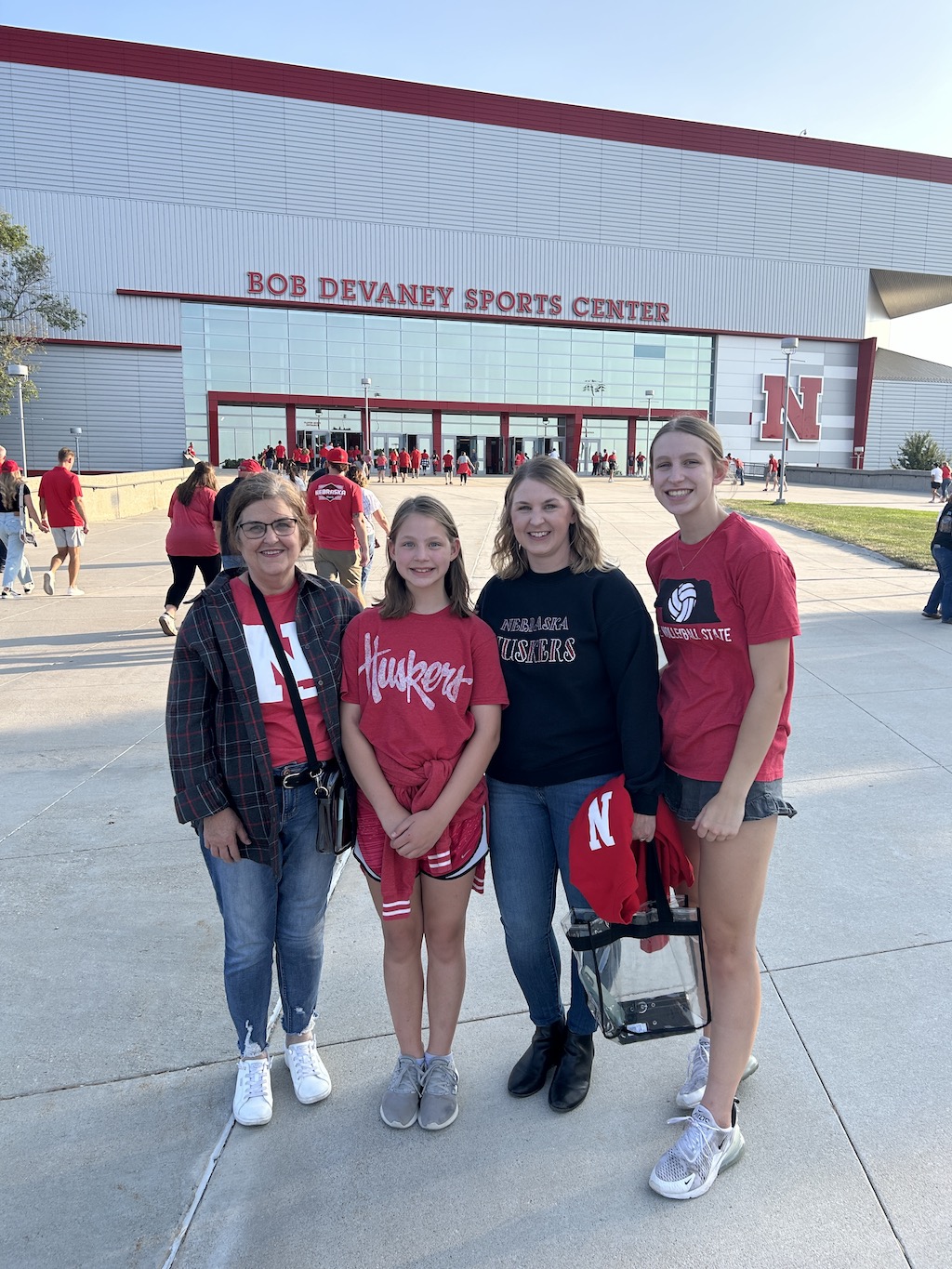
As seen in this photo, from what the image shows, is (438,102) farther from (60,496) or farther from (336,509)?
(336,509)

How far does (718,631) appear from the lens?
216 cm

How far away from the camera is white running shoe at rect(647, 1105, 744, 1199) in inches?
85.0

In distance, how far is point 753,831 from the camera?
220 cm

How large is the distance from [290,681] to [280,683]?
0.10 feet

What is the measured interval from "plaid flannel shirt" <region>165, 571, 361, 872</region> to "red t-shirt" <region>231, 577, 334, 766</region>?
3 centimetres

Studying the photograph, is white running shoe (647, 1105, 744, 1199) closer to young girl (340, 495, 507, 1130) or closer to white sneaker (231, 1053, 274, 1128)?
young girl (340, 495, 507, 1130)

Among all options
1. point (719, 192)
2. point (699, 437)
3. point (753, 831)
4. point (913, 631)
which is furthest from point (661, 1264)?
point (719, 192)

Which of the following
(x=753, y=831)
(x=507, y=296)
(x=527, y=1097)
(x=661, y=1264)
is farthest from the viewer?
(x=507, y=296)

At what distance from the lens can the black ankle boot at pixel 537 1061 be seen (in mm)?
2557

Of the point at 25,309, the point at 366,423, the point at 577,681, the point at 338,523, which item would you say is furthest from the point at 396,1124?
the point at 366,423

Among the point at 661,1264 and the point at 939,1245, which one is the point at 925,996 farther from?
the point at 661,1264

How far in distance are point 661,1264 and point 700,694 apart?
1.34m

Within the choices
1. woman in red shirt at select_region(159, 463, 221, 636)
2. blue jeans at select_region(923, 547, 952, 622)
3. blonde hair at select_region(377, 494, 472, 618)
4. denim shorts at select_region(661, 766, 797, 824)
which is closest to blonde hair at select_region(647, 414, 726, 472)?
blonde hair at select_region(377, 494, 472, 618)

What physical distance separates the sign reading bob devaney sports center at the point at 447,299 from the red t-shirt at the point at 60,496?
3793cm
